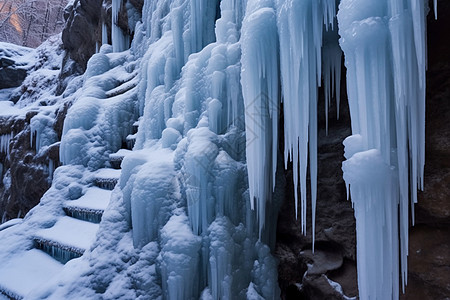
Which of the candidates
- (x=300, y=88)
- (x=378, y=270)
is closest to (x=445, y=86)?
(x=300, y=88)

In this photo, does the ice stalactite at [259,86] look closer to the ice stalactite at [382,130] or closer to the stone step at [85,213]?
the ice stalactite at [382,130]

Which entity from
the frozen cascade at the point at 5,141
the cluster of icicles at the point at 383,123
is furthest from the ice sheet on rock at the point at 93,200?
the frozen cascade at the point at 5,141

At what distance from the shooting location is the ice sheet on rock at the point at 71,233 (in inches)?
150

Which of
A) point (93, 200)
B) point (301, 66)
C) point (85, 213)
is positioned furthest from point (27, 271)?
point (301, 66)

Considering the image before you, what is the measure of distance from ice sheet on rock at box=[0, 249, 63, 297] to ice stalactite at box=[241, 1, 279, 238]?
9.26 feet

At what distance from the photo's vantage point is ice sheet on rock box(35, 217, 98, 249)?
3.82 m

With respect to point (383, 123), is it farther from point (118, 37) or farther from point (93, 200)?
point (118, 37)

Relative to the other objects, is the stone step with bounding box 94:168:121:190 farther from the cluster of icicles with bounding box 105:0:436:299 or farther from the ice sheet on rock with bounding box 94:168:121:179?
the cluster of icicles with bounding box 105:0:436:299

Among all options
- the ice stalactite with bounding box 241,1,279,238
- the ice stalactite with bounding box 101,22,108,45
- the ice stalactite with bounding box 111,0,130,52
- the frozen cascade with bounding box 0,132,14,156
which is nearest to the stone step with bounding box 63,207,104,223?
the ice stalactite with bounding box 241,1,279,238

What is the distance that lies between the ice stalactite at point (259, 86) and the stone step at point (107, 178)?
9.57 ft

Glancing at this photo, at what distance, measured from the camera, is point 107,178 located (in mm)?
4867

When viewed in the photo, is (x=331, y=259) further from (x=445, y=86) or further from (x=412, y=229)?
(x=445, y=86)

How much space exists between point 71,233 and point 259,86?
11.0ft

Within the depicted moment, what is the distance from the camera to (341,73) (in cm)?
279
